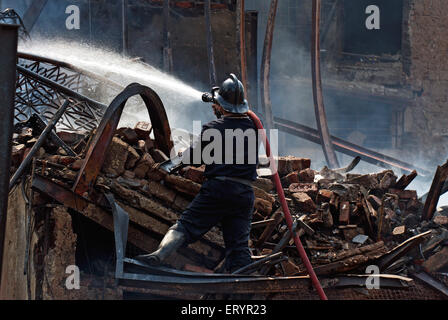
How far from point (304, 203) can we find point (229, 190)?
1554 millimetres

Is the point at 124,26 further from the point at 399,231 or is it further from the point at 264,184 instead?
the point at 399,231

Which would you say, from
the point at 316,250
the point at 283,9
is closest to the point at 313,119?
the point at 283,9

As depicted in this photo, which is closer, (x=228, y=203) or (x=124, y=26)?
(x=228, y=203)

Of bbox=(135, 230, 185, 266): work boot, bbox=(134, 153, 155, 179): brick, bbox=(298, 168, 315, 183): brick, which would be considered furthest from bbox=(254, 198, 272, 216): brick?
bbox=(135, 230, 185, 266): work boot

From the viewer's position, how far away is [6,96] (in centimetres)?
355

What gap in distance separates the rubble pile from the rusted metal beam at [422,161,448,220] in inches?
5.3

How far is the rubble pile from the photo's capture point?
5.10m

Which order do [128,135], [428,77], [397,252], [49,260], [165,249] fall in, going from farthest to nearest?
[428,77], [128,135], [397,252], [49,260], [165,249]

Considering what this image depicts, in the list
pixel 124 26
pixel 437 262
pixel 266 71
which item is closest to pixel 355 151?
pixel 266 71

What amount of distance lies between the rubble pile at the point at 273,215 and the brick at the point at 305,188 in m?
0.01

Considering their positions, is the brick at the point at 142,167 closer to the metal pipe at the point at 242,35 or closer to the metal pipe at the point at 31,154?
the metal pipe at the point at 31,154

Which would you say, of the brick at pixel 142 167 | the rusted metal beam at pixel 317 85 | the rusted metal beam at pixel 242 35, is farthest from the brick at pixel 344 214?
the rusted metal beam at pixel 242 35

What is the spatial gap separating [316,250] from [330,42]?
10.1 metres
